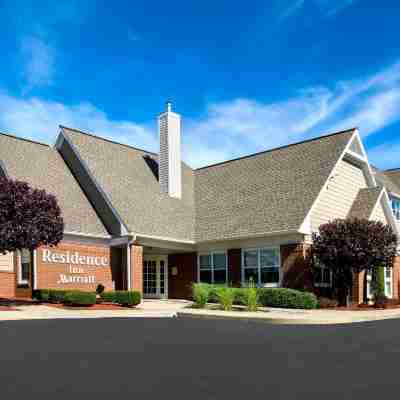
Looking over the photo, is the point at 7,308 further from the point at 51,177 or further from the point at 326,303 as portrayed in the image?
the point at 326,303

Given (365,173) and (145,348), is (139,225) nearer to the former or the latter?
(365,173)

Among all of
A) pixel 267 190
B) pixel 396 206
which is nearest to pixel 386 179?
pixel 396 206

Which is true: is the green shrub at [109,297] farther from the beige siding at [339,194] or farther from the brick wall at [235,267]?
the beige siding at [339,194]

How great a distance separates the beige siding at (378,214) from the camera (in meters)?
27.8

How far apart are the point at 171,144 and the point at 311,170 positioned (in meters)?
7.76

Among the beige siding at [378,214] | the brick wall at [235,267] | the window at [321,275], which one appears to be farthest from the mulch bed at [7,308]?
the beige siding at [378,214]

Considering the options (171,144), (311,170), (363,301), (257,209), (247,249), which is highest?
(171,144)

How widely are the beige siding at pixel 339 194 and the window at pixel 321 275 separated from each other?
168 cm

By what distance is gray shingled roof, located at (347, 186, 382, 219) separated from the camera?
27219mm

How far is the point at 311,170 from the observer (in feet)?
88.3

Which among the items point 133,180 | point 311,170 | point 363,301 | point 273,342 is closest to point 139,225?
point 133,180

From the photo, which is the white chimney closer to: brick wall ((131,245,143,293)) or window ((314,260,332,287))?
brick wall ((131,245,143,293))

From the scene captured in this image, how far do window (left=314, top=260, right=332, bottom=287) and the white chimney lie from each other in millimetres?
8937

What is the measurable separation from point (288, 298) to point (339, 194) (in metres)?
7.27
